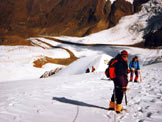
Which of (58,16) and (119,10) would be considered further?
(58,16)

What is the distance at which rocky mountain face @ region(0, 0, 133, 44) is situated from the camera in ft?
230

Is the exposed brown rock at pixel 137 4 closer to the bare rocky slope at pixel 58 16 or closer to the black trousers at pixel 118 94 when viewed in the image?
the bare rocky slope at pixel 58 16

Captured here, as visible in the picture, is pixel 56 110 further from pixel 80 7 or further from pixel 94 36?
pixel 80 7

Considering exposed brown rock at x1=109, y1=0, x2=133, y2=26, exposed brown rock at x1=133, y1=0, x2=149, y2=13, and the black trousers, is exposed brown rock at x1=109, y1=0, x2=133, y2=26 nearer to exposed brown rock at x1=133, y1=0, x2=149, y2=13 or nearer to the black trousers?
exposed brown rock at x1=133, y1=0, x2=149, y2=13

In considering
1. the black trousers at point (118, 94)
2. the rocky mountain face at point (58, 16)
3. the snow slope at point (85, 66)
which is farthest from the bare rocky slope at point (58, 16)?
the black trousers at point (118, 94)

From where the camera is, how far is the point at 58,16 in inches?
3612

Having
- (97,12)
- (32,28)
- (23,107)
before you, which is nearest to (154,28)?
(97,12)

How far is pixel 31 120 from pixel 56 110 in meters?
0.80

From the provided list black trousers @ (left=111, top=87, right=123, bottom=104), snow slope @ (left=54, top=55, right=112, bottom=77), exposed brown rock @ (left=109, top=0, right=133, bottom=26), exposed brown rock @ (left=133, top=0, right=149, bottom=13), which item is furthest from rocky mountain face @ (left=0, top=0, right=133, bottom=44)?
black trousers @ (left=111, top=87, right=123, bottom=104)

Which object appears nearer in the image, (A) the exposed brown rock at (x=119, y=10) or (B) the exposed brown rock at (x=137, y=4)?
(B) the exposed brown rock at (x=137, y=4)

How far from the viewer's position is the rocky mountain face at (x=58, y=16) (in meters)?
70.2

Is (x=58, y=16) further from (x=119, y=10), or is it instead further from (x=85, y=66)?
(x=85, y=66)

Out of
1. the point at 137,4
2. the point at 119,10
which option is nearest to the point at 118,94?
the point at 119,10

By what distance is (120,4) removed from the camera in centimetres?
7175
